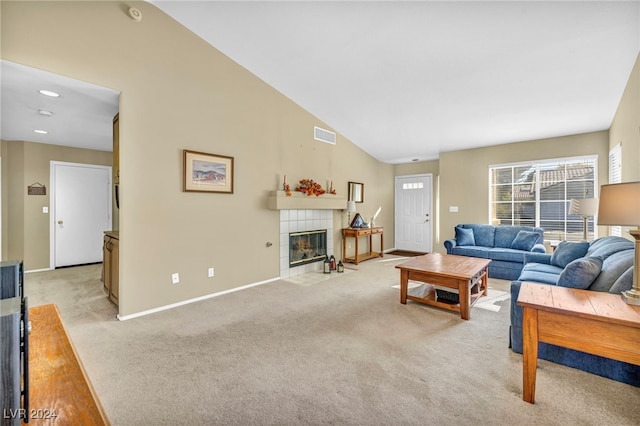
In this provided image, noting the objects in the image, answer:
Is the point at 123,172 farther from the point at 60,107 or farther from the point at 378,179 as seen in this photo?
the point at 378,179

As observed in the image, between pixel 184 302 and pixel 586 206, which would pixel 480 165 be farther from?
pixel 184 302

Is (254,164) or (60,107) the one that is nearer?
(60,107)

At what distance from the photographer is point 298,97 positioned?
15.3 ft

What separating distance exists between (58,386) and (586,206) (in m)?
5.33

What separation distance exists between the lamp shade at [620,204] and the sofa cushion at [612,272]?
1.89 ft

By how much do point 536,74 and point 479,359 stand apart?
3187mm

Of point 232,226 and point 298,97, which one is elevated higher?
point 298,97

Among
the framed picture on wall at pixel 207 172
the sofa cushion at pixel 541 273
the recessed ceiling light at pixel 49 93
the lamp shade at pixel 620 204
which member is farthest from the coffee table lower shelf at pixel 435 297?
the recessed ceiling light at pixel 49 93

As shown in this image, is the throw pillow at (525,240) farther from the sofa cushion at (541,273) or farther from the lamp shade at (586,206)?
the sofa cushion at (541,273)

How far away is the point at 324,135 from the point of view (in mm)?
5453

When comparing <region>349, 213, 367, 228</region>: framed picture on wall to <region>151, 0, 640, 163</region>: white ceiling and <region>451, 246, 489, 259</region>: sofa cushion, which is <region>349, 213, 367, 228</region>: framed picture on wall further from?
<region>151, 0, 640, 163</region>: white ceiling

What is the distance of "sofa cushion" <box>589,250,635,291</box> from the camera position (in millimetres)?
2018

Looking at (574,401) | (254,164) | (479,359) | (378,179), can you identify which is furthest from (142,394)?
(378,179)

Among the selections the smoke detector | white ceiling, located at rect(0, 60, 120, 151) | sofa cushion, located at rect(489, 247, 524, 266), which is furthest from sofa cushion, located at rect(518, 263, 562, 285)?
the smoke detector
